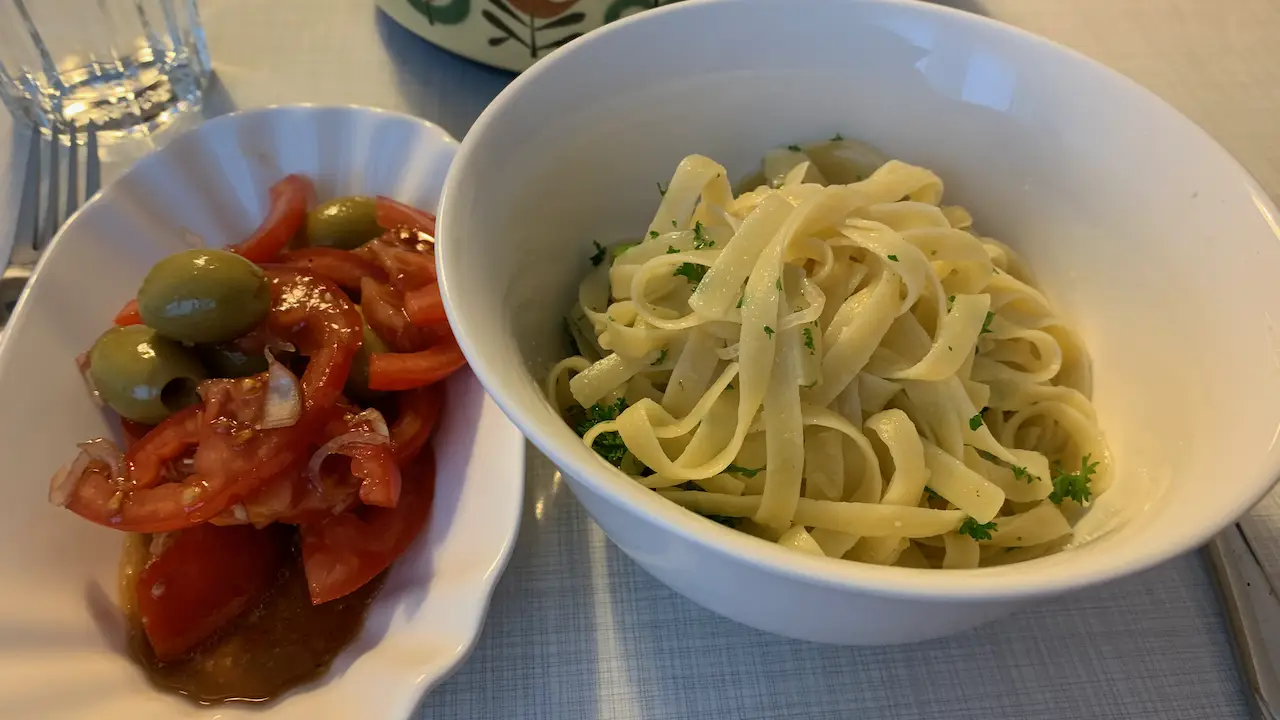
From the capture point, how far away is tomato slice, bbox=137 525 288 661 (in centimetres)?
125

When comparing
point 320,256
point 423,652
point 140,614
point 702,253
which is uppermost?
point 702,253

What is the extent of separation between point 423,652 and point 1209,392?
42.8 inches

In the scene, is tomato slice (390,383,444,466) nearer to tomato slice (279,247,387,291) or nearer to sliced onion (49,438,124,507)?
tomato slice (279,247,387,291)

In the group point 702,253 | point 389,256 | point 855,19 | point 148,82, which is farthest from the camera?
point 148,82

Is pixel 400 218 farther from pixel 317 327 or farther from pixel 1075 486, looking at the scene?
pixel 1075 486

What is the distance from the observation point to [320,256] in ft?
5.37

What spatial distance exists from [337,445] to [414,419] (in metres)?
0.14

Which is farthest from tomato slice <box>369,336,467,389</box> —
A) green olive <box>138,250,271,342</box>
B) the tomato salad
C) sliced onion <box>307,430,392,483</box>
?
green olive <box>138,250,271,342</box>

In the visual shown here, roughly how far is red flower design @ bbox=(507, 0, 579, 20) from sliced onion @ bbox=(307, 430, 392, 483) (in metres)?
0.94

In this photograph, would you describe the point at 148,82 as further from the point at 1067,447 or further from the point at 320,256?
the point at 1067,447

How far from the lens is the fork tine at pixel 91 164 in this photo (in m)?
1.88

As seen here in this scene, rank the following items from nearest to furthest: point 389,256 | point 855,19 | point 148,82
A: point 855,19, point 389,256, point 148,82

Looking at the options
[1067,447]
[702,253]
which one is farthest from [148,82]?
[1067,447]

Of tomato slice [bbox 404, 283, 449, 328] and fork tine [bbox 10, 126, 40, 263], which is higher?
tomato slice [bbox 404, 283, 449, 328]
